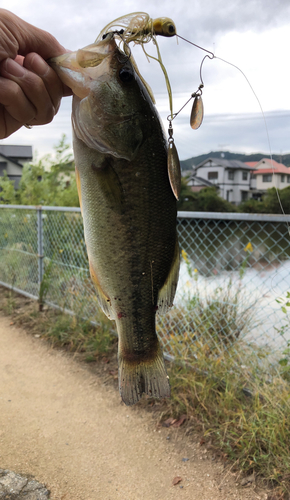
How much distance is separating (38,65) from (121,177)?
1.65ft

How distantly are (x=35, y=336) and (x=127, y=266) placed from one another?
3842mm

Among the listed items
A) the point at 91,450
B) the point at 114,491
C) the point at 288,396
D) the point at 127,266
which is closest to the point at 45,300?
the point at 91,450

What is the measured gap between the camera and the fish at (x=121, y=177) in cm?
119

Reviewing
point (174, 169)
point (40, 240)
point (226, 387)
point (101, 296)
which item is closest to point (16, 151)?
point (40, 240)

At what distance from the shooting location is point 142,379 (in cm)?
143

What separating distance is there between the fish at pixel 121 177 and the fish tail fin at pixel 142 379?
0.15 feet

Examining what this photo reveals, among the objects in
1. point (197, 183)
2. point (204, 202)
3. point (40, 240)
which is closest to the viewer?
point (40, 240)

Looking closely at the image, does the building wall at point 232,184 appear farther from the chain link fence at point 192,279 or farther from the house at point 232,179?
the chain link fence at point 192,279

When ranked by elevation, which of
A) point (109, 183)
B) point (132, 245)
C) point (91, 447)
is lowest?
point (91, 447)

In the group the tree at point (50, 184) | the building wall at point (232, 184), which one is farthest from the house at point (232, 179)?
the tree at point (50, 184)

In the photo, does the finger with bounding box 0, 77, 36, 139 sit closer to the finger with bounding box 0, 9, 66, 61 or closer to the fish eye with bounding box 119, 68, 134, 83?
the finger with bounding box 0, 9, 66, 61

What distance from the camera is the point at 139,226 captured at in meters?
1.25

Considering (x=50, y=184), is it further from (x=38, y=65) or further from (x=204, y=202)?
(x=204, y=202)

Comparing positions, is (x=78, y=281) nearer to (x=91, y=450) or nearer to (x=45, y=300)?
(x=45, y=300)
